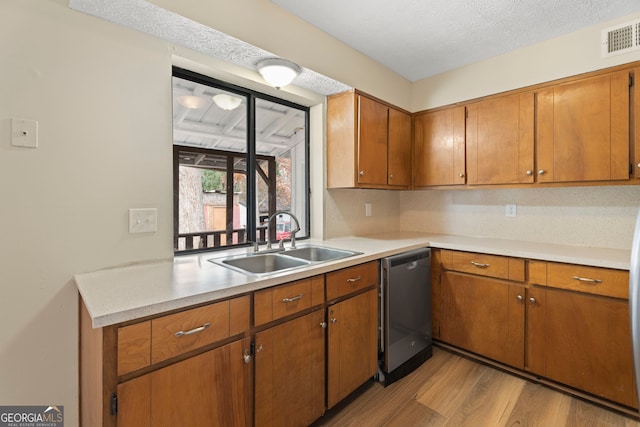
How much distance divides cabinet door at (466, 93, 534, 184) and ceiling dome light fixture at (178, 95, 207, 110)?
2144mm

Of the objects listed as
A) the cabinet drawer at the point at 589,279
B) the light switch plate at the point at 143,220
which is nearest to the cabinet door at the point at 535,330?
the cabinet drawer at the point at 589,279

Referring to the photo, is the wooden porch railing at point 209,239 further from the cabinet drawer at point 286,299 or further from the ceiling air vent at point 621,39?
the ceiling air vent at point 621,39

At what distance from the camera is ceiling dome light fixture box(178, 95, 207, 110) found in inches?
72.7

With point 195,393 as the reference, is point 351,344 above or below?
below

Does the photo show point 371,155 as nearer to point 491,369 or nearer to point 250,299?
point 250,299

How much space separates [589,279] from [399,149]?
164 centimetres

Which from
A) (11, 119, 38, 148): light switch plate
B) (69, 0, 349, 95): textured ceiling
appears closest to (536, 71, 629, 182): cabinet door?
(69, 0, 349, 95): textured ceiling

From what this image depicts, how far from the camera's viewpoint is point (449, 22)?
1991mm

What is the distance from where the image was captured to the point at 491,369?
2.18m

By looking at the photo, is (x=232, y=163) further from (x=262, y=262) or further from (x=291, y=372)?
(x=291, y=372)

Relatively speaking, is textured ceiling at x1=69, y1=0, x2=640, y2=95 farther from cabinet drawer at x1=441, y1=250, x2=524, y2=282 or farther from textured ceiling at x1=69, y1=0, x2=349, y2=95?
cabinet drawer at x1=441, y1=250, x2=524, y2=282

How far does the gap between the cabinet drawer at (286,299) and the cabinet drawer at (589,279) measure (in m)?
1.52

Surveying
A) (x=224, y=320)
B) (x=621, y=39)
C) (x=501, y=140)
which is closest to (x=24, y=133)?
(x=224, y=320)

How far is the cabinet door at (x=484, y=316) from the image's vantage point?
2.04 m
